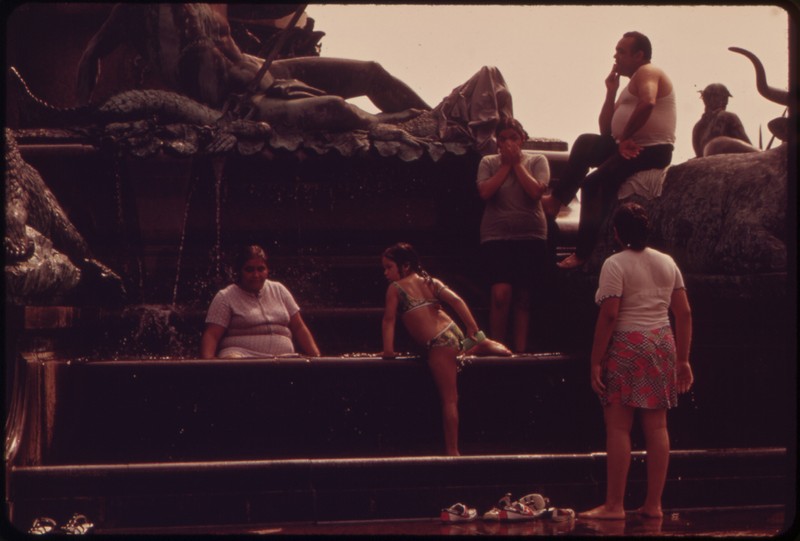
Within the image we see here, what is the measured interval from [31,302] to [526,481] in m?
2.95

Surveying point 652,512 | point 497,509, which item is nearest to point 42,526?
point 497,509

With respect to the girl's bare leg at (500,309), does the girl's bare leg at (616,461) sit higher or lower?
lower

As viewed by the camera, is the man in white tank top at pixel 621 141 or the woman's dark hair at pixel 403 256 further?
the man in white tank top at pixel 621 141

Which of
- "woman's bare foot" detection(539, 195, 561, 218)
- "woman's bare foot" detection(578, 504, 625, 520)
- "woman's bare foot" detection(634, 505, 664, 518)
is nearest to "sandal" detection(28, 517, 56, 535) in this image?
"woman's bare foot" detection(578, 504, 625, 520)

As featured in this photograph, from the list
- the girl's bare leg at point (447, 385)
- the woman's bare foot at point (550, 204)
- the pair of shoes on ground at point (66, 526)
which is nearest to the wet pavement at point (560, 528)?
the pair of shoes on ground at point (66, 526)

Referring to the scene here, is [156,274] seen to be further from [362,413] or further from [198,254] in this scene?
[362,413]

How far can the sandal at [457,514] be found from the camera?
7.48m

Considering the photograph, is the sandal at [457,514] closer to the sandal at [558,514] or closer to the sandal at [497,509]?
the sandal at [497,509]

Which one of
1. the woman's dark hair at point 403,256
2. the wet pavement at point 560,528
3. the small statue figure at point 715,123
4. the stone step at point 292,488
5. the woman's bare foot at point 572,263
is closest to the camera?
the wet pavement at point 560,528

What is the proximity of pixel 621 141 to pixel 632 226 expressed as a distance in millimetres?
2878

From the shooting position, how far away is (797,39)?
727 centimetres

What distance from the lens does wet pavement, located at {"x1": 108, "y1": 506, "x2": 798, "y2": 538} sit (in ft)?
23.2

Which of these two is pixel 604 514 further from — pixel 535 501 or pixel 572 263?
pixel 572 263

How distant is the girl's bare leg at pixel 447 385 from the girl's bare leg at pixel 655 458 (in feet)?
4.39
